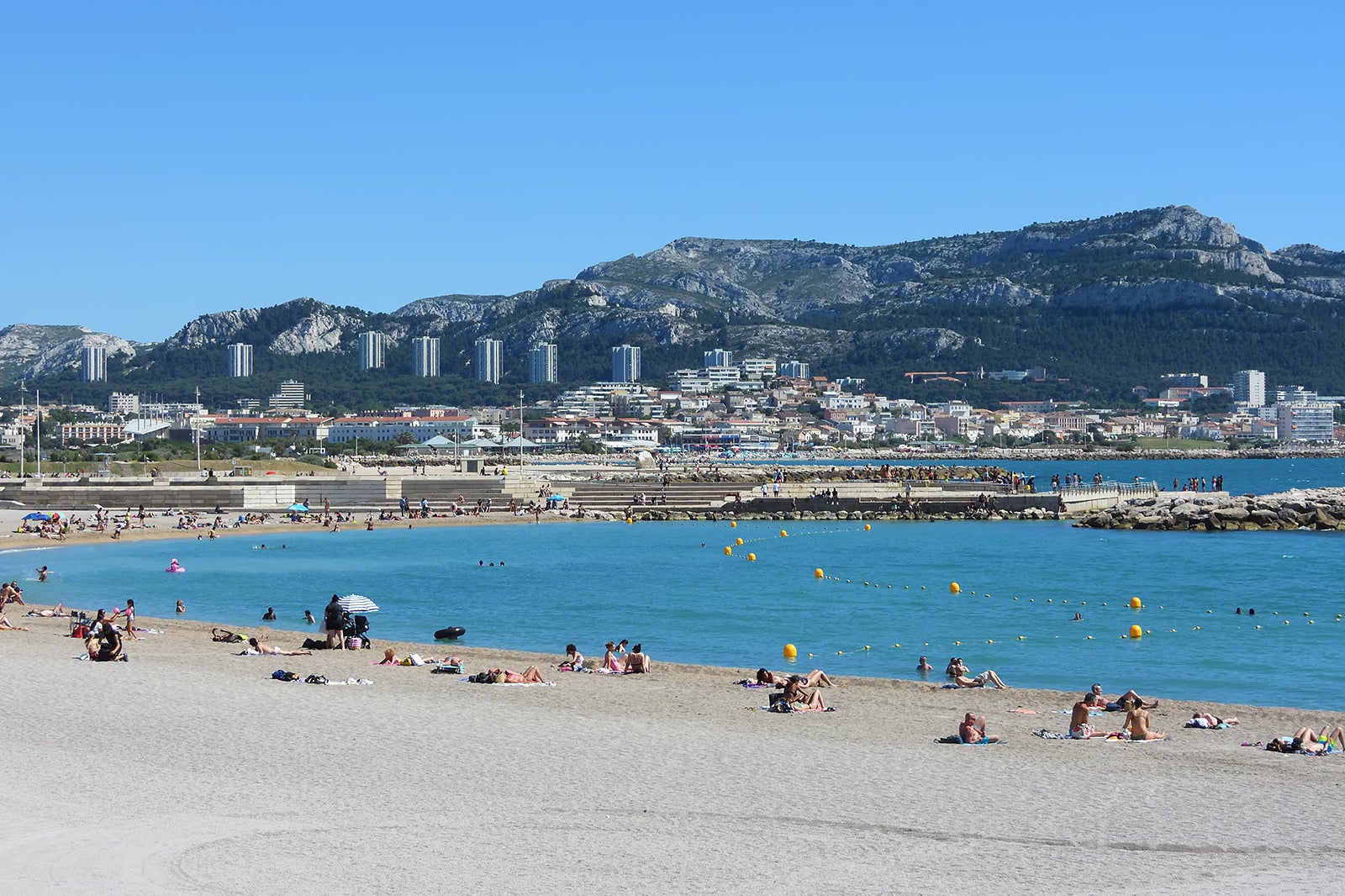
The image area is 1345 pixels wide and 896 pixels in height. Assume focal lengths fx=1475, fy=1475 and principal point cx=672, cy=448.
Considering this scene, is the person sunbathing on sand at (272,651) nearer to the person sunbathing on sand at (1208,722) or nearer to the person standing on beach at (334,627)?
the person standing on beach at (334,627)

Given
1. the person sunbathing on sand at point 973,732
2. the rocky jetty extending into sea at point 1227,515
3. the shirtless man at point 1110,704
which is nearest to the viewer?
the person sunbathing on sand at point 973,732

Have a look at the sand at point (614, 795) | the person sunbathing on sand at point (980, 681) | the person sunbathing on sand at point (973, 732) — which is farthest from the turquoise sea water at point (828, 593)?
the person sunbathing on sand at point (973, 732)

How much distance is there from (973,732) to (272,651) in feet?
32.3

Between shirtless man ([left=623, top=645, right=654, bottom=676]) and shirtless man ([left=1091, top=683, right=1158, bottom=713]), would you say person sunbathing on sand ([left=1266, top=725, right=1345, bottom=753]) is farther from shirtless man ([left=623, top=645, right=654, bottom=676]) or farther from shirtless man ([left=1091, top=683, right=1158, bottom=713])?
shirtless man ([left=623, top=645, right=654, bottom=676])

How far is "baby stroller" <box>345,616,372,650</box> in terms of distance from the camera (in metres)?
19.8

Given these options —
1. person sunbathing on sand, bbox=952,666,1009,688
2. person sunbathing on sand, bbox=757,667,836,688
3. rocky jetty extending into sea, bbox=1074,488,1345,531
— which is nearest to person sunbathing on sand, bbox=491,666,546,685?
person sunbathing on sand, bbox=757,667,836,688

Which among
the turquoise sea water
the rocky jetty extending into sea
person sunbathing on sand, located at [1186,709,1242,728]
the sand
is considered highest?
the rocky jetty extending into sea

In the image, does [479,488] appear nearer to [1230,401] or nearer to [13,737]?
[13,737]

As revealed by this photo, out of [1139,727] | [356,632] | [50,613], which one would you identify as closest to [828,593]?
[356,632]

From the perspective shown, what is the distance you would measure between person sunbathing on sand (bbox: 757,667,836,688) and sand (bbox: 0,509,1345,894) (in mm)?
294

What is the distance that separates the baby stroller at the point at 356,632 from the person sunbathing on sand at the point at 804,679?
5.94 m

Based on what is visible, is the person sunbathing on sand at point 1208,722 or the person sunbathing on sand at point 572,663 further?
the person sunbathing on sand at point 572,663

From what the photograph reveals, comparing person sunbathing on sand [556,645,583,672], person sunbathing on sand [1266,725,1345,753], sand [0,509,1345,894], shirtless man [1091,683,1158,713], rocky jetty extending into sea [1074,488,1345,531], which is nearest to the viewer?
sand [0,509,1345,894]

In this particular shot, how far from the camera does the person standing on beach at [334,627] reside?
64.3 ft
